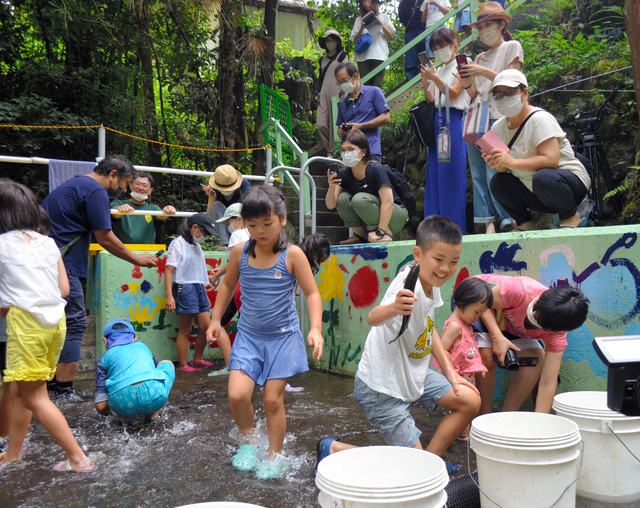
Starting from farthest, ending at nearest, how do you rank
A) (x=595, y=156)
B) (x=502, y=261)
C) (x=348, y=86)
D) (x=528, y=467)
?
1. (x=348, y=86)
2. (x=595, y=156)
3. (x=502, y=261)
4. (x=528, y=467)

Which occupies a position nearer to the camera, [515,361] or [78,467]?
[78,467]

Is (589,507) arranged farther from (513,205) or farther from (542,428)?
(513,205)

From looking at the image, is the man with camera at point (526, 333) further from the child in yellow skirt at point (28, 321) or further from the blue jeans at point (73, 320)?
the blue jeans at point (73, 320)

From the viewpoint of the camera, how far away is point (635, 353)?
5.44 feet

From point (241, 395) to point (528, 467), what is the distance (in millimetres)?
1576

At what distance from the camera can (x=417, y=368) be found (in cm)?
288

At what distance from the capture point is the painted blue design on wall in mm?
3709

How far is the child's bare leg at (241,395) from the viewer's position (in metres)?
3.08

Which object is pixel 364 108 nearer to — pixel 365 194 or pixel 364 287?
pixel 365 194

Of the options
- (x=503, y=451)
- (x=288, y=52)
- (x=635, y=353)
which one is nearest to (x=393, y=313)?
(x=503, y=451)

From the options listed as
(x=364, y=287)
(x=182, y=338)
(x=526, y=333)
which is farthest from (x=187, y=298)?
(x=526, y=333)

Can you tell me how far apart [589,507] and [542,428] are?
0.44m

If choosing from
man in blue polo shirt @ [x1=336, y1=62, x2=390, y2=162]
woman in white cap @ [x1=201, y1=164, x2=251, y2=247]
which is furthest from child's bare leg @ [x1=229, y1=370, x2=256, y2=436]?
man in blue polo shirt @ [x1=336, y1=62, x2=390, y2=162]

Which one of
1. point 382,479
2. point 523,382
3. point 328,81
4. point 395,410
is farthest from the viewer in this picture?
point 328,81
